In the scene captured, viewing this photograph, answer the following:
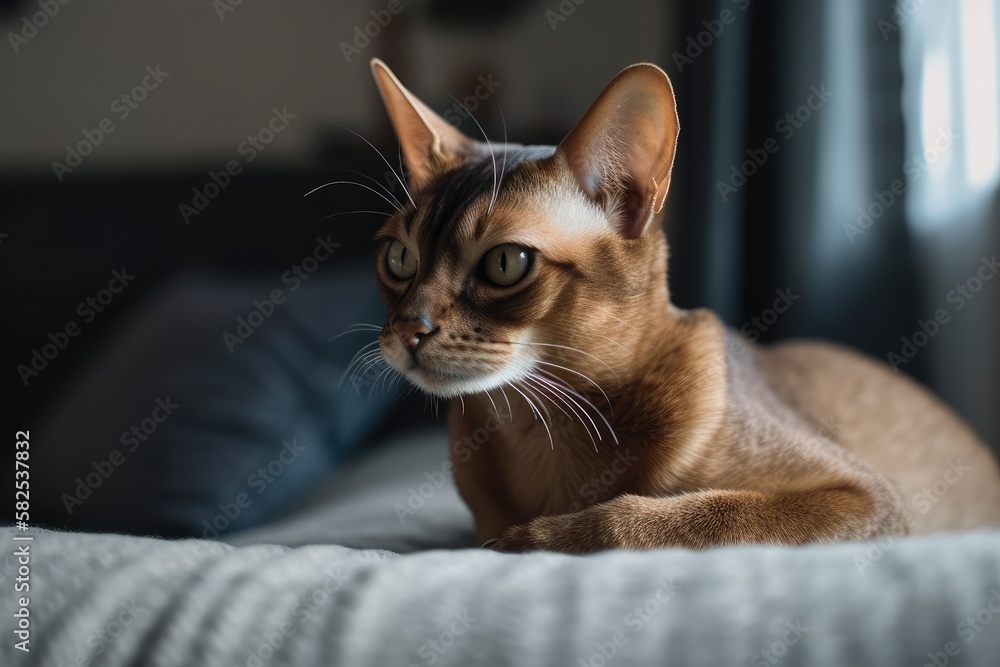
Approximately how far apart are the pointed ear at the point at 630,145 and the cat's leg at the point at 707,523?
0.33m

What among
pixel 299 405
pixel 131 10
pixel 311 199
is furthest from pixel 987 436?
pixel 131 10

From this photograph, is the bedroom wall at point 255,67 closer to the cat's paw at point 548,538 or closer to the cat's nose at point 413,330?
the cat's nose at point 413,330

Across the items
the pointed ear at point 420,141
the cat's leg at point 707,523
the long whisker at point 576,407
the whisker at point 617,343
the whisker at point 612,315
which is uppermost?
the pointed ear at point 420,141

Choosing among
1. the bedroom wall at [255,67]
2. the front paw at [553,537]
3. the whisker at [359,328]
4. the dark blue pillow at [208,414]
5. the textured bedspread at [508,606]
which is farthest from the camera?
the bedroom wall at [255,67]

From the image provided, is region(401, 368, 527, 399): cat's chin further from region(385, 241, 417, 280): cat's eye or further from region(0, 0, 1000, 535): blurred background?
region(0, 0, 1000, 535): blurred background

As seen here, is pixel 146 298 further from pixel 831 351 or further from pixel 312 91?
pixel 831 351

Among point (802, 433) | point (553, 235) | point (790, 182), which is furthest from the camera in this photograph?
point (790, 182)

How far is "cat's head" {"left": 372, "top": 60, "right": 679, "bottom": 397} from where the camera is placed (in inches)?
33.2

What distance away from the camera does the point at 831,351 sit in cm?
161

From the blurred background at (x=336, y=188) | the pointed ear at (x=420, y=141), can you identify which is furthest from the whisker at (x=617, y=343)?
the blurred background at (x=336, y=188)

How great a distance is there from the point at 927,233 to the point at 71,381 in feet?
6.81

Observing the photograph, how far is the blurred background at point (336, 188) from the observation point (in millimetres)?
1631

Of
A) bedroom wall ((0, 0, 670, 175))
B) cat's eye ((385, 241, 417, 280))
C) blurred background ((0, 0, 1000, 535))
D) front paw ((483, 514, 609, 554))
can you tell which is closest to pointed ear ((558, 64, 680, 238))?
cat's eye ((385, 241, 417, 280))

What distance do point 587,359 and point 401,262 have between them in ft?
0.88
